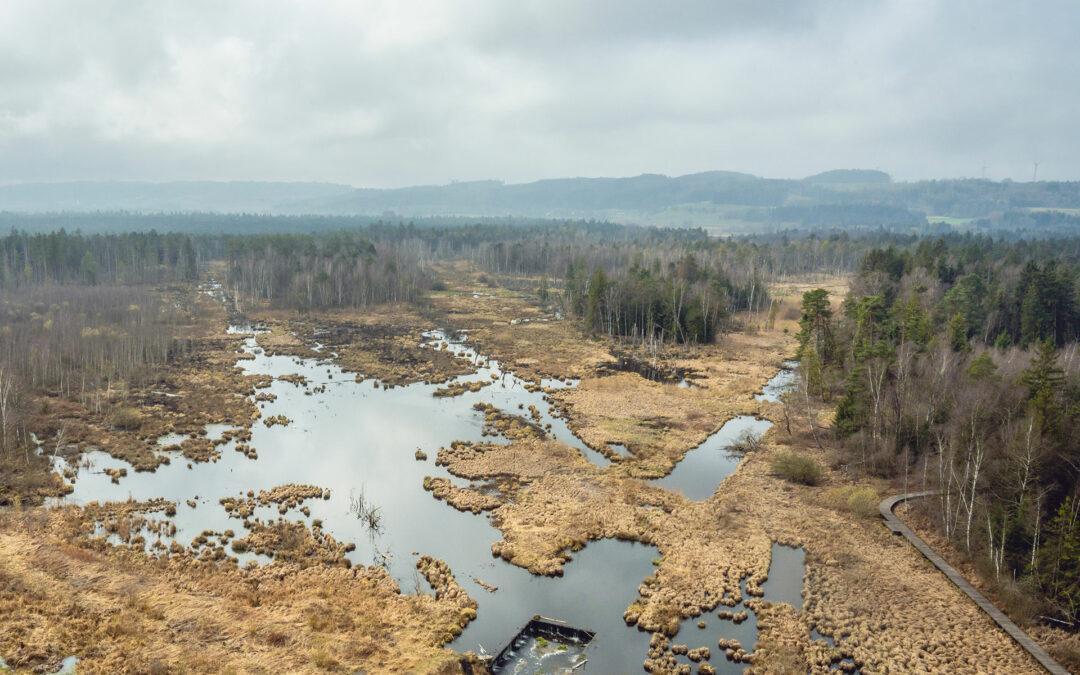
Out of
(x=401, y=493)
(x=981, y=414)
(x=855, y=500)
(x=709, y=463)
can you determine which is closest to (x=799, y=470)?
(x=855, y=500)

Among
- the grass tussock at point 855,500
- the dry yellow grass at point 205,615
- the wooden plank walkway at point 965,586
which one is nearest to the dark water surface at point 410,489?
the dry yellow grass at point 205,615

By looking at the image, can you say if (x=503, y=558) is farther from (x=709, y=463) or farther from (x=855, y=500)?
(x=855, y=500)

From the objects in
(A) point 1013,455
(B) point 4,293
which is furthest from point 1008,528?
(B) point 4,293

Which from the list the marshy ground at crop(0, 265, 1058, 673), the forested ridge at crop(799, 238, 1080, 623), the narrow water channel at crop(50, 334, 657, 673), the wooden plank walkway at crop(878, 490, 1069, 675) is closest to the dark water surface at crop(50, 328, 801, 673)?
the narrow water channel at crop(50, 334, 657, 673)

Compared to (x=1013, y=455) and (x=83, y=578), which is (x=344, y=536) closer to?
(x=83, y=578)

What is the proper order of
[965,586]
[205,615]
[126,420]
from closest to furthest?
[205,615] → [965,586] → [126,420]

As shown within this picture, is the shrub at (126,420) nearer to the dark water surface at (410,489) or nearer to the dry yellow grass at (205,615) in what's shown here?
the dark water surface at (410,489)

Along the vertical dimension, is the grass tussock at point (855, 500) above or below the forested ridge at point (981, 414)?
below
